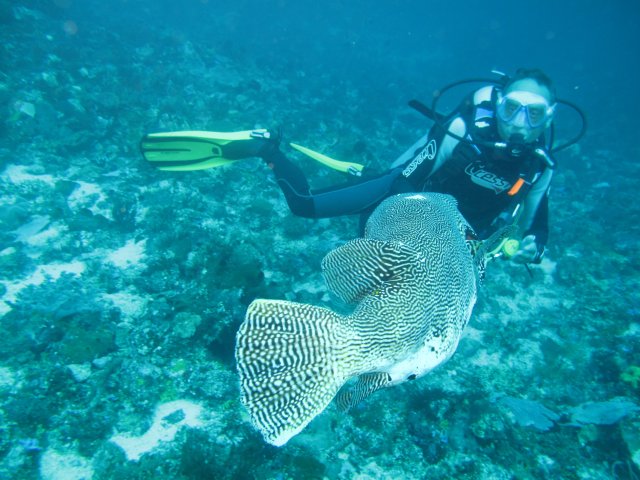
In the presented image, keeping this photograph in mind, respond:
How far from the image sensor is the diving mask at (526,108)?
12.8 ft

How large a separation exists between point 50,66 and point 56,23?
18.3ft

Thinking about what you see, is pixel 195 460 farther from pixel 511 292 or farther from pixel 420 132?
pixel 420 132

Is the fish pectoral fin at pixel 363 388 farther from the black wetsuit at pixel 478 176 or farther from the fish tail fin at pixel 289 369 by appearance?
the black wetsuit at pixel 478 176

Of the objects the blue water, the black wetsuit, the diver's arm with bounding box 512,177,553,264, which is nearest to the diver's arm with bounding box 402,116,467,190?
the black wetsuit

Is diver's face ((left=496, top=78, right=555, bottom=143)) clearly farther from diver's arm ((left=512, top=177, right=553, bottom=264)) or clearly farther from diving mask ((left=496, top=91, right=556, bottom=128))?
diver's arm ((left=512, top=177, right=553, bottom=264))

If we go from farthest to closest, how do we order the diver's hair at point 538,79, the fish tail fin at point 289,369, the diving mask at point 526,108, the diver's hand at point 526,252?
the diver's hand at point 526,252 < the diver's hair at point 538,79 < the diving mask at point 526,108 < the fish tail fin at point 289,369

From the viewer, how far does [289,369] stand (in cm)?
183

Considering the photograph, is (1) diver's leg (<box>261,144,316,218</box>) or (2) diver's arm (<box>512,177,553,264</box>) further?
(1) diver's leg (<box>261,144,316,218</box>)

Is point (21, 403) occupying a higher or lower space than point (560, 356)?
higher

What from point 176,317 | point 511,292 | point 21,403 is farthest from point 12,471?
point 511,292

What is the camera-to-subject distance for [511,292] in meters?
6.67

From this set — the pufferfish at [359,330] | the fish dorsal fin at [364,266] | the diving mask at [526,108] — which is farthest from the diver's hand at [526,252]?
the fish dorsal fin at [364,266]

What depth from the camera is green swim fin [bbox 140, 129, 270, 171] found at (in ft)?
20.2

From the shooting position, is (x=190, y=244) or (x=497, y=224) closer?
(x=497, y=224)
